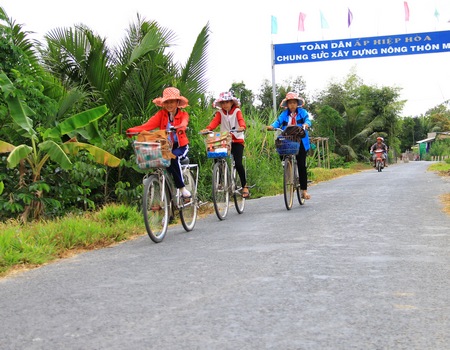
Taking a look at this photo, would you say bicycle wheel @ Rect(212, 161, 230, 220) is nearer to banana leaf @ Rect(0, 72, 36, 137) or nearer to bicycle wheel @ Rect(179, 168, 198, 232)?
bicycle wheel @ Rect(179, 168, 198, 232)

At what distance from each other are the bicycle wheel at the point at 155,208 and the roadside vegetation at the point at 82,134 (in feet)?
2.06

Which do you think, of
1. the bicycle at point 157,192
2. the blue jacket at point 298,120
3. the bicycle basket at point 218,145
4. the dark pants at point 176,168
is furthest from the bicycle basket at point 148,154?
the blue jacket at point 298,120

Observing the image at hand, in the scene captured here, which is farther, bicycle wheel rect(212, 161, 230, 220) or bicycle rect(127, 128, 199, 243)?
bicycle wheel rect(212, 161, 230, 220)

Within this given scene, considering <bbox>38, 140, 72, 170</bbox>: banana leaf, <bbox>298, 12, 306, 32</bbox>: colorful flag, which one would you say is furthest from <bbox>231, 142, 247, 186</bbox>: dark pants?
<bbox>298, 12, 306, 32</bbox>: colorful flag

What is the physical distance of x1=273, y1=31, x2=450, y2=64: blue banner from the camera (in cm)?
2428

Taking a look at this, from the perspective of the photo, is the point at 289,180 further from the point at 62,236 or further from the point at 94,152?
the point at 62,236

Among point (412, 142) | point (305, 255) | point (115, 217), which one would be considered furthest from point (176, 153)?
point (412, 142)

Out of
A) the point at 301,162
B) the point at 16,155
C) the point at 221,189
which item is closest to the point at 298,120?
the point at 301,162

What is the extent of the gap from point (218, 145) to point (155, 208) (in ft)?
7.27

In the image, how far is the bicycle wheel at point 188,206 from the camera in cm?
→ 761

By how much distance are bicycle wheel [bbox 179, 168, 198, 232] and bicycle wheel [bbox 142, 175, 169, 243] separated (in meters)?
0.51

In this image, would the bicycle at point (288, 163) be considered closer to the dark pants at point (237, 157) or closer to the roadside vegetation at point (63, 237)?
the dark pants at point (237, 157)

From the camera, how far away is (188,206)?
768 cm

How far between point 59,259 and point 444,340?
409 cm
